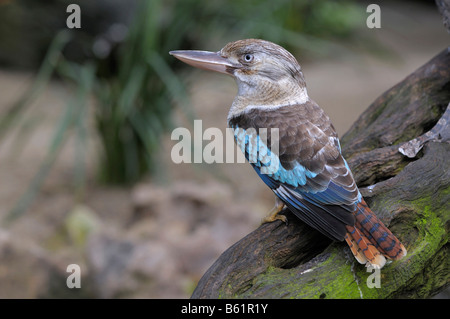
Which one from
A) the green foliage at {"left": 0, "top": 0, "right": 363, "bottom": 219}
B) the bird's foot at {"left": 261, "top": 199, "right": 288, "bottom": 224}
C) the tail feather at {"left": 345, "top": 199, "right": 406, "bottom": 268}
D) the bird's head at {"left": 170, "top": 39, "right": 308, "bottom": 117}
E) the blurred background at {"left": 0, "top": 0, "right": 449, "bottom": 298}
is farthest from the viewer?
the green foliage at {"left": 0, "top": 0, "right": 363, "bottom": 219}

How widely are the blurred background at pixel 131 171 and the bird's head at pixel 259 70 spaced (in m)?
1.49

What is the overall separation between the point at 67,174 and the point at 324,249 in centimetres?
355

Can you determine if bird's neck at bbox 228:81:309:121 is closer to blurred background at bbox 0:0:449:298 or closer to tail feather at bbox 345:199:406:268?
tail feather at bbox 345:199:406:268

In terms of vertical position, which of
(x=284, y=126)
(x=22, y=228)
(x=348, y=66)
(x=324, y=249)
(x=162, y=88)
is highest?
(x=348, y=66)

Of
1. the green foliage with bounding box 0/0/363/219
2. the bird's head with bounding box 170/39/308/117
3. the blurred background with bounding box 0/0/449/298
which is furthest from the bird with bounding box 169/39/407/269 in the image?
the green foliage with bounding box 0/0/363/219

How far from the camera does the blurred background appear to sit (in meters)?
3.48

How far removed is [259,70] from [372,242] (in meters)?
0.86

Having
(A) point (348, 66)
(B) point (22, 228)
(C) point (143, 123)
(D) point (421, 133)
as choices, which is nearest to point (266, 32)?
(C) point (143, 123)

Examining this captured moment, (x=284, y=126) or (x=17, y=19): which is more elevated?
(x=17, y=19)

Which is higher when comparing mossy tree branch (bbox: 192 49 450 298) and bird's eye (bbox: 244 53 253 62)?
bird's eye (bbox: 244 53 253 62)

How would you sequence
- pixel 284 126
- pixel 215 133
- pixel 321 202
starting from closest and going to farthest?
pixel 321 202 → pixel 284 126 → pixel 215 133

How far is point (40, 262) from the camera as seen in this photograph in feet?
11.2

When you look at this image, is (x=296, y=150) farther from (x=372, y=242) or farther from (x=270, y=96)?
(x=372, y=242)

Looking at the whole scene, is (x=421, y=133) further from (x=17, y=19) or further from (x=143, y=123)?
(x=17, y=19)
